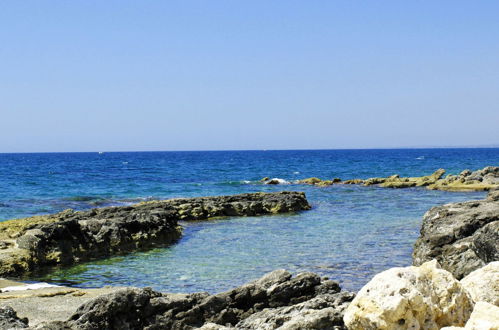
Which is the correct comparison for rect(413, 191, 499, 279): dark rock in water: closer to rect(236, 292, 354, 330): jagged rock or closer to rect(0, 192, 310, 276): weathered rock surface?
rect(236, 292, 354, 330): jagged rock

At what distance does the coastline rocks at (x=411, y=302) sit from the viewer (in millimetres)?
6328

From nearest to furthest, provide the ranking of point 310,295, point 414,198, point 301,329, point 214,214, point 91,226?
point 301,329
point 310,295
point 91,226
point 214,214
point 414,198

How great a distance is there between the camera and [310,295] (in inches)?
A: 380

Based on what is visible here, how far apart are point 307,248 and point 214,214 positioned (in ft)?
38.5

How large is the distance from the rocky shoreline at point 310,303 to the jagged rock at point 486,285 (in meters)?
0.01

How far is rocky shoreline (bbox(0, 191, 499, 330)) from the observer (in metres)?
6.41

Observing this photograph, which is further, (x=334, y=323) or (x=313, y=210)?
(x=313, y=210)

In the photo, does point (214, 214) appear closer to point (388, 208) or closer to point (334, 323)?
point (388, 208)

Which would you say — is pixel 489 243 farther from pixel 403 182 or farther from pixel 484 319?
pixel 403 182

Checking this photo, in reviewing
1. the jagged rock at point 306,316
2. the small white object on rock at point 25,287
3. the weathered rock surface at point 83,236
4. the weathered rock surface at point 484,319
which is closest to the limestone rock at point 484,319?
A: the weathered rock surface at point 484,319

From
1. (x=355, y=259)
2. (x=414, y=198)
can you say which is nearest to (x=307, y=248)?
(x=355, y=259)

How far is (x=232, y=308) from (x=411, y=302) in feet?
12.2

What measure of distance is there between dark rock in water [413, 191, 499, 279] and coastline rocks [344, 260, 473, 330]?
432cm

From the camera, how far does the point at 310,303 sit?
28.0 feet
